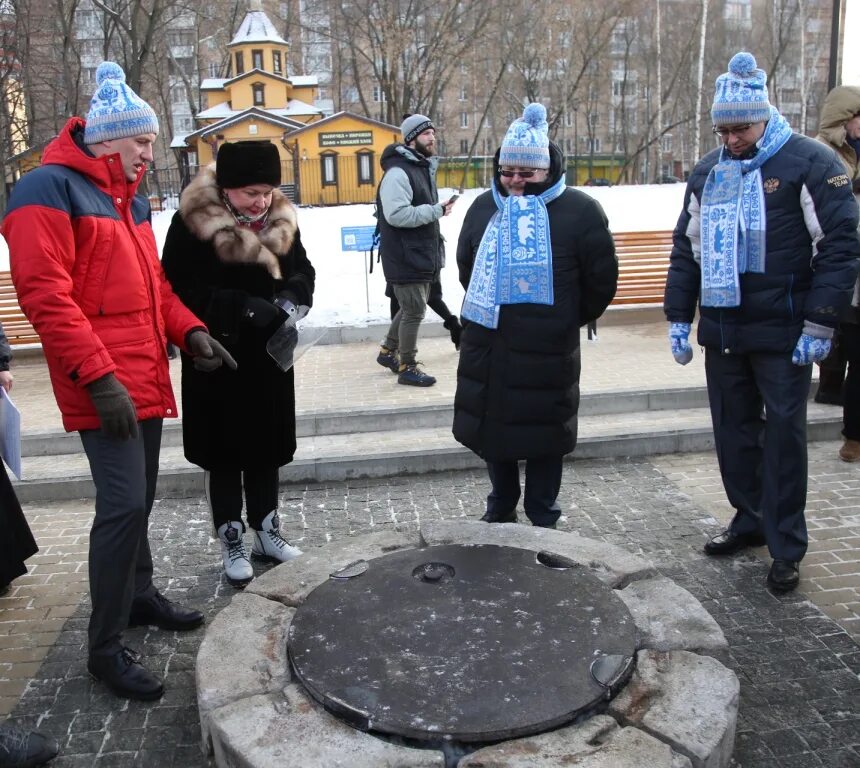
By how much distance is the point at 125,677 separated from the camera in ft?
10.7

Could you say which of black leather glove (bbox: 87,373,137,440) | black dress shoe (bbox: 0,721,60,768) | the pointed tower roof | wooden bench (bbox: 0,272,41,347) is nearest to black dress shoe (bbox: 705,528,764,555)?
black leather glove (bbox: 87,373,137,440)

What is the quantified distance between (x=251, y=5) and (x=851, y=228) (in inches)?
1724

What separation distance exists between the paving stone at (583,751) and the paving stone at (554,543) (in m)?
0.98

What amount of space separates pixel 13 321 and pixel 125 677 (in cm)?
755

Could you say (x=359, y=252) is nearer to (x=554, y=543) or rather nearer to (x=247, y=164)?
(x=247, y=164)

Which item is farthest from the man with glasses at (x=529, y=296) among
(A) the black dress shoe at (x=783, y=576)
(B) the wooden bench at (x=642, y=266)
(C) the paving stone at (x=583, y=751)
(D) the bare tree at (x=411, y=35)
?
(D) the bare tree at (x=411, y=35)

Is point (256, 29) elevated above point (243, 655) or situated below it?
above

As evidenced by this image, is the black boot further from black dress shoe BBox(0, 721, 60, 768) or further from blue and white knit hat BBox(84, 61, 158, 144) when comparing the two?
black dress shoe BBox(0, 721, 60, 768)

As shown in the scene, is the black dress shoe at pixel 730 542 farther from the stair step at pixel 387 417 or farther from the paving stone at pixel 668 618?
the stair step at pixel 387 417

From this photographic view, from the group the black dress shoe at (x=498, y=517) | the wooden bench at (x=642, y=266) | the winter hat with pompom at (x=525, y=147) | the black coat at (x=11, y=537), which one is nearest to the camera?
the winter hat with pompom at (x=525, y=147)

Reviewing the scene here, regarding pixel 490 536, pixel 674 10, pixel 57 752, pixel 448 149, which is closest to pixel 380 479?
pixel 490 536

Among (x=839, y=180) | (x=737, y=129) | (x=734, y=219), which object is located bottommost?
(x=734, y=219)

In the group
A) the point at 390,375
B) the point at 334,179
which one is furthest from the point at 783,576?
the point at 334,179

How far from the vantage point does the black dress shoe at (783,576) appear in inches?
156
